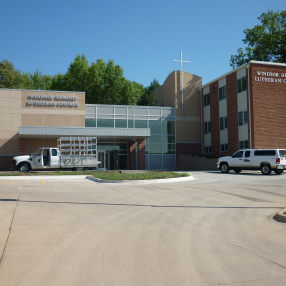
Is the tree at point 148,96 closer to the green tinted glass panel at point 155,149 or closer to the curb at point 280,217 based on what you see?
the green tinted glass panel at point 155,149

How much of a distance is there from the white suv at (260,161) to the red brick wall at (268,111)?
6.99 meters

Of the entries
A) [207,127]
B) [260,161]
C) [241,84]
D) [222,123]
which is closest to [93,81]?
[207,127]

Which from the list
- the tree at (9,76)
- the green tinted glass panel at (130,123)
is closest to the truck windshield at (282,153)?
the green tinted glass panel at (130,123)

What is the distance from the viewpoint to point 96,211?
9.78m

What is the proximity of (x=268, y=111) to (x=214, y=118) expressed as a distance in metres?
7.90

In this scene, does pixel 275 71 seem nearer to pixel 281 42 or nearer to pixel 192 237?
pixel 281 42

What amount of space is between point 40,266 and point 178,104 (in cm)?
4115

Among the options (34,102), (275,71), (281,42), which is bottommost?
(34,102)

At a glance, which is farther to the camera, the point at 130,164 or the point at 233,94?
the point at 130,164

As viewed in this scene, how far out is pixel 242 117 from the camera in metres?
37.3

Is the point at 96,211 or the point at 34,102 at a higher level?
the point at 34,102

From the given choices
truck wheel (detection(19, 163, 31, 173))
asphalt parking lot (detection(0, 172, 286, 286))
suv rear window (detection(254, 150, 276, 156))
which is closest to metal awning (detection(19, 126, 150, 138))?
truck wheel (detection(19, 163, 31, 173))

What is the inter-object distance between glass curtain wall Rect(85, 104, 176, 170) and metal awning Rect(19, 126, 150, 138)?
12.5 ft

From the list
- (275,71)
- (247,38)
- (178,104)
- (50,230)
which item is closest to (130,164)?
(178,104)
